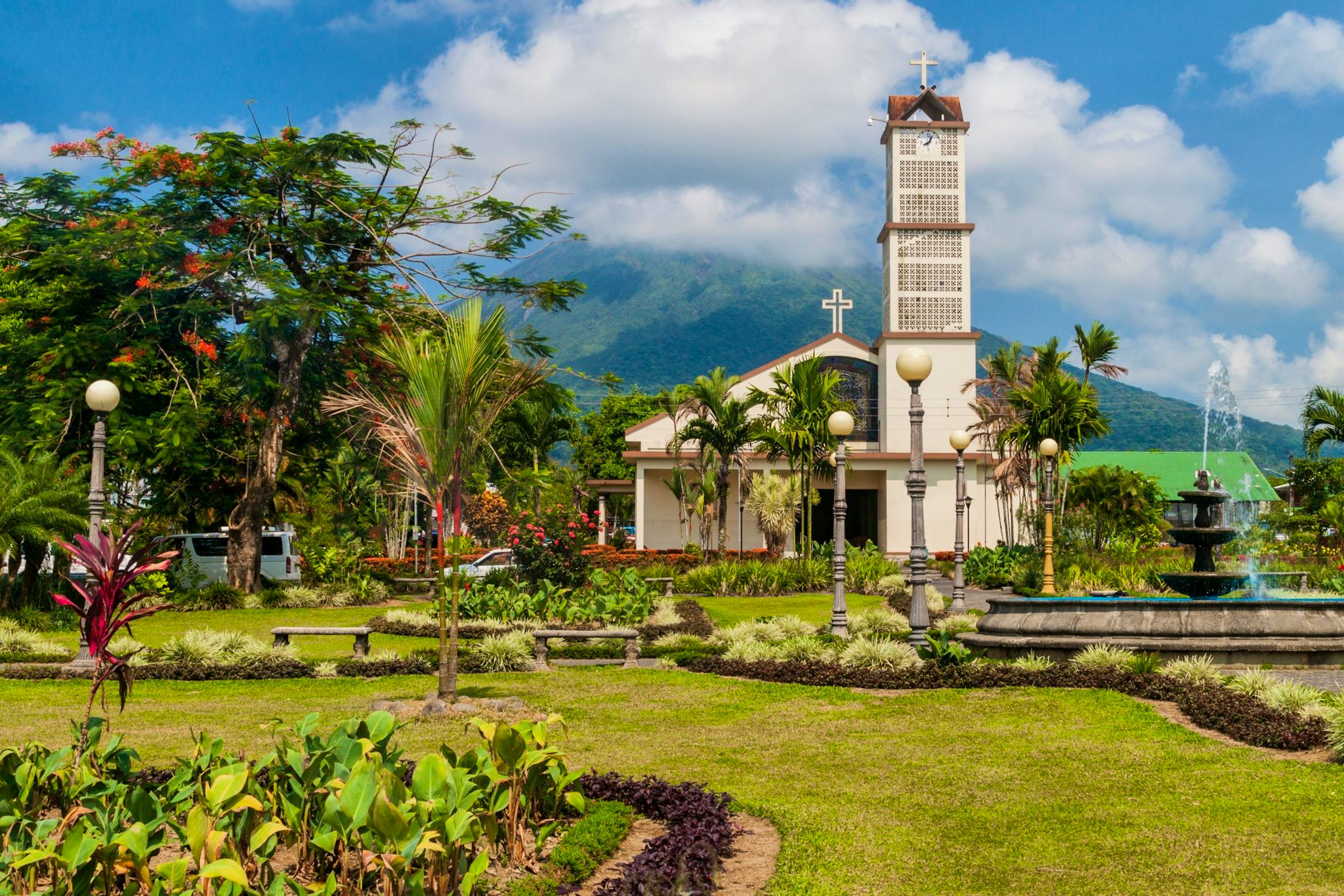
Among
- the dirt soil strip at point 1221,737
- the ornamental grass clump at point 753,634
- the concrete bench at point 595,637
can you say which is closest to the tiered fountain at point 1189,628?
the dirt soil strip at point 1221,737

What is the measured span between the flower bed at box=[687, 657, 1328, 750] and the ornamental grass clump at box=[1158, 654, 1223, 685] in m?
0.14

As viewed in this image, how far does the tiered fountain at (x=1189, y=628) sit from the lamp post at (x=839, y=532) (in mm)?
2886

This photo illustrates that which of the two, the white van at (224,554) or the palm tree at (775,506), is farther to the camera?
the palm tree at (775,506)

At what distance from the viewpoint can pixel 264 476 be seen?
24219 mm

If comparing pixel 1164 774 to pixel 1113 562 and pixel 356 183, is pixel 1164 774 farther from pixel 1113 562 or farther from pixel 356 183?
pixel 1113 562

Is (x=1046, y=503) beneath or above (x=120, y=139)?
beneath

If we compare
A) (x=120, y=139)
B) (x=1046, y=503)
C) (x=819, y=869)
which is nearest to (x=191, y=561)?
(x=120, y=139)

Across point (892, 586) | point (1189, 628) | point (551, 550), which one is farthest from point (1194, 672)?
point (892, 586)

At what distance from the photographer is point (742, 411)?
115 ft

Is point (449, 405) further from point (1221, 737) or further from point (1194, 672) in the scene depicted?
point (1194, 672)

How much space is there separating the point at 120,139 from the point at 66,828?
66.5 ft

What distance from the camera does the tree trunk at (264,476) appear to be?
2395cm

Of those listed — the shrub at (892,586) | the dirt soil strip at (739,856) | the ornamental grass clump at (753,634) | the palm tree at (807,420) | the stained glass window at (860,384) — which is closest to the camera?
the dirt soil strip at (739,856)

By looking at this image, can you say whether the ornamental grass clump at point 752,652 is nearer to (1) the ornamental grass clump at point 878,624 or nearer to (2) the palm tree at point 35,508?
(1) the ornamental grass clump at point 878,624
